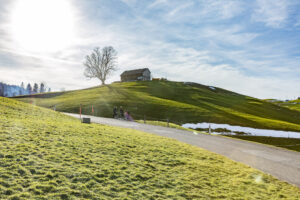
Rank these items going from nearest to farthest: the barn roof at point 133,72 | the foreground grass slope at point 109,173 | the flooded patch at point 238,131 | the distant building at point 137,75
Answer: the foreground grass slope at point 109,173, the flooded patch at point 238,131, the distant building at point 137,75, the barn roof at point 133,72

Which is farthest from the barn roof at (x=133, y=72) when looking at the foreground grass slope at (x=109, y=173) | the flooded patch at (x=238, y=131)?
the foreground grass slope at (x=109, y=173)

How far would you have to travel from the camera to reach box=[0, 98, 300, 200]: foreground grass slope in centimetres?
528

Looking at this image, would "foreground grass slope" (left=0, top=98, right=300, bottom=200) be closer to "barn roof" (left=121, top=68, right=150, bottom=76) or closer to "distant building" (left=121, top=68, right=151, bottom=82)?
"distant building" (left=121, top=68, right=151, bottom=82)

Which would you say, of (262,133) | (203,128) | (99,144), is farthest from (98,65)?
(99,144)

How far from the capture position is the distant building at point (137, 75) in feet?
339

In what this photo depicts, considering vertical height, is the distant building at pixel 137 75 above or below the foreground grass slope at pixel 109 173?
above

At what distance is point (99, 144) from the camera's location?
9.62 m

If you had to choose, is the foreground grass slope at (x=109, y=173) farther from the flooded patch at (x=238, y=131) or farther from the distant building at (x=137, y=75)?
the distant building at (x=137, y=75)

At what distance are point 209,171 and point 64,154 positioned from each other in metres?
6.19

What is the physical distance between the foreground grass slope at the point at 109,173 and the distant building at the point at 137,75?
9447 cm

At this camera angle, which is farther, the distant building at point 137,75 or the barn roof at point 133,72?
the barn roof at point 133,72

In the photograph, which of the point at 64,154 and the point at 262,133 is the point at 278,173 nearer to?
the point at 64,154

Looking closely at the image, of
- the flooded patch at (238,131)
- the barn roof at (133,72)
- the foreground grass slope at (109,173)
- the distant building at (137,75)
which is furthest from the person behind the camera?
the barn roof at (133,72)

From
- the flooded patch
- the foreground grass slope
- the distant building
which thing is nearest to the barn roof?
the distant building
